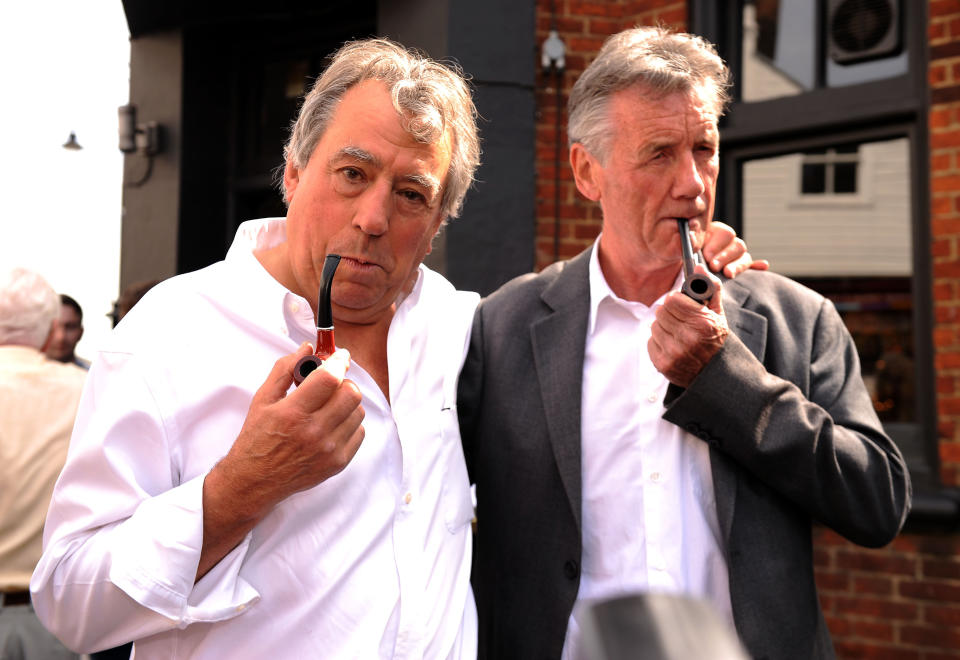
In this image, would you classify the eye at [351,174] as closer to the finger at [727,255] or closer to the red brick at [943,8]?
the finger at [727,255]

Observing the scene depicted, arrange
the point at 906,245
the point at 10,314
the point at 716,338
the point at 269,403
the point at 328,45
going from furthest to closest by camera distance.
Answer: the point at 328,45, the point at 906,245, the point at 10,314, the point at 716,338, the point at 269,403

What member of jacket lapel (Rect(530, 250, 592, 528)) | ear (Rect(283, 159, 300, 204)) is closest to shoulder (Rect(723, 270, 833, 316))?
jacket lapel (Rect(530, 250, 592, 528))

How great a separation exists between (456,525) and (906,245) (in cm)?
336

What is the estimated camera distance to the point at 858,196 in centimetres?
462

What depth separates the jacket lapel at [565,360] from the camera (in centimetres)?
209

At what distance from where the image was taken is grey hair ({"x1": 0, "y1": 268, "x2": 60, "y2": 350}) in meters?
3.52

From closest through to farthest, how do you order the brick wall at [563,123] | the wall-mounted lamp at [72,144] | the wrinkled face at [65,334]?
the brick wall at [563,123]
the wrinkled face at [65,334]
the wall-mounted lamp at [72,144]

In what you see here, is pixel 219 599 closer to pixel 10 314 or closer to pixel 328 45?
pixel 10 314

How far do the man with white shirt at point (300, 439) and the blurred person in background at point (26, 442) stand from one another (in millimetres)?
1830

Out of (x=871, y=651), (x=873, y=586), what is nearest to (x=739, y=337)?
(x=873, y=586)

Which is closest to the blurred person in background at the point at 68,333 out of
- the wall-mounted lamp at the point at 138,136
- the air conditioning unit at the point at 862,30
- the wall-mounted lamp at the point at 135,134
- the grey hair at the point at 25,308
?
the wall-mounted lamp at the point at 138,136

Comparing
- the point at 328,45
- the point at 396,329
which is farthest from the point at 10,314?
the point at 328,45

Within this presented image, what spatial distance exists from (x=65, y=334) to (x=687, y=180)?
5223 mm

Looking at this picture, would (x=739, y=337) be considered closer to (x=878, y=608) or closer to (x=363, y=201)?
(x=363, y=201)
